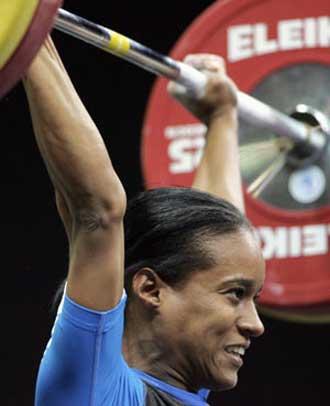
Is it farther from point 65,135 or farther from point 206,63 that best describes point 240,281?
point 206,63

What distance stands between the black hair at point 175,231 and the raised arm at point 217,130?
19.0 inches

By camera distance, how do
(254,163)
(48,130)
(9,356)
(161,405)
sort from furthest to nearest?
(9,356) → (254,163) → (161,405) → (48,130)

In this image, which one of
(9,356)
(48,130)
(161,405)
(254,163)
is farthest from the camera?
(9,356)

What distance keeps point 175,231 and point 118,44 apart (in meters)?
0.47

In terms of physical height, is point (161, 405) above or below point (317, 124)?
below

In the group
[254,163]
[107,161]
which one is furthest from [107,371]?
[254,163]

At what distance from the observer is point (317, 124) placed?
2.71m

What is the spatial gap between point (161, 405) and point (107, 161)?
1.05ft

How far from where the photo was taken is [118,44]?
204 cm

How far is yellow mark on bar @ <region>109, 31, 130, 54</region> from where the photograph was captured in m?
2.02

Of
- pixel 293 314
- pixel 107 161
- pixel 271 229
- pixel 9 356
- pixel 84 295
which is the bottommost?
pixel 9 356

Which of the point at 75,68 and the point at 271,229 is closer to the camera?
the point at 271,229

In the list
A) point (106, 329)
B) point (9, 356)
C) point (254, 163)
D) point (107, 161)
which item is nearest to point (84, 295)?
point (106, 329)

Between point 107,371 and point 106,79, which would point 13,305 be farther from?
point 107,371
